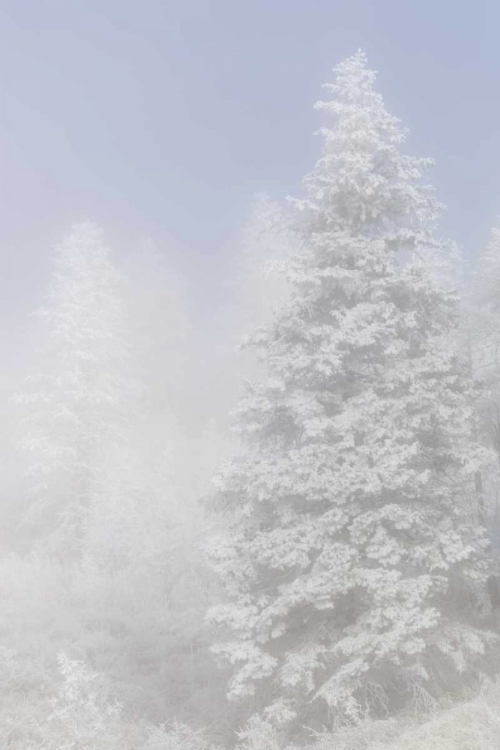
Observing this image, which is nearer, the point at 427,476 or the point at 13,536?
the point at 427,476

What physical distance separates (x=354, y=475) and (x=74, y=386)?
1879 cm

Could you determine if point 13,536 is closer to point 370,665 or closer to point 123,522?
point 123,522

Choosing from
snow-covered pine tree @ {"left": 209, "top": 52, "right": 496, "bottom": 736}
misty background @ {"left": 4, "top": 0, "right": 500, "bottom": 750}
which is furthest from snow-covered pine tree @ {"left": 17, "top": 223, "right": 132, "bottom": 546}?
snow-covered pine tree @ {"left": 209, "top": 52, "right": 496, "bottom": 736}

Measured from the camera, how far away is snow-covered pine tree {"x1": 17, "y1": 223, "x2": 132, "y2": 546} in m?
27.4

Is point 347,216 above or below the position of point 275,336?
above

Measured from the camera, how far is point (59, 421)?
2788cm

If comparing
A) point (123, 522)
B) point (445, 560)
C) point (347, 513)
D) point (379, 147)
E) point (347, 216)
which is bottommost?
point (445, 560)

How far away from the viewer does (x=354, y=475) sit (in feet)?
39.8

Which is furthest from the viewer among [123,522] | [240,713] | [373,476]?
[123,522]

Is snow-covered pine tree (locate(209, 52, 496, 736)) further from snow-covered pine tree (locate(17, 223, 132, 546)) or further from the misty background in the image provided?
snow-covered pine tree (locate(17, 223, 132, 546))

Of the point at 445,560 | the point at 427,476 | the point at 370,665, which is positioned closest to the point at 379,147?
Answer: the point at 427,476

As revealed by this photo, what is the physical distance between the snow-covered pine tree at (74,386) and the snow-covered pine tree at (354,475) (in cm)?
1501

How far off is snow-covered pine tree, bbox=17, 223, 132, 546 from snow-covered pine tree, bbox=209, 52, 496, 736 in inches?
591

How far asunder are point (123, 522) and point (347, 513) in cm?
1619
